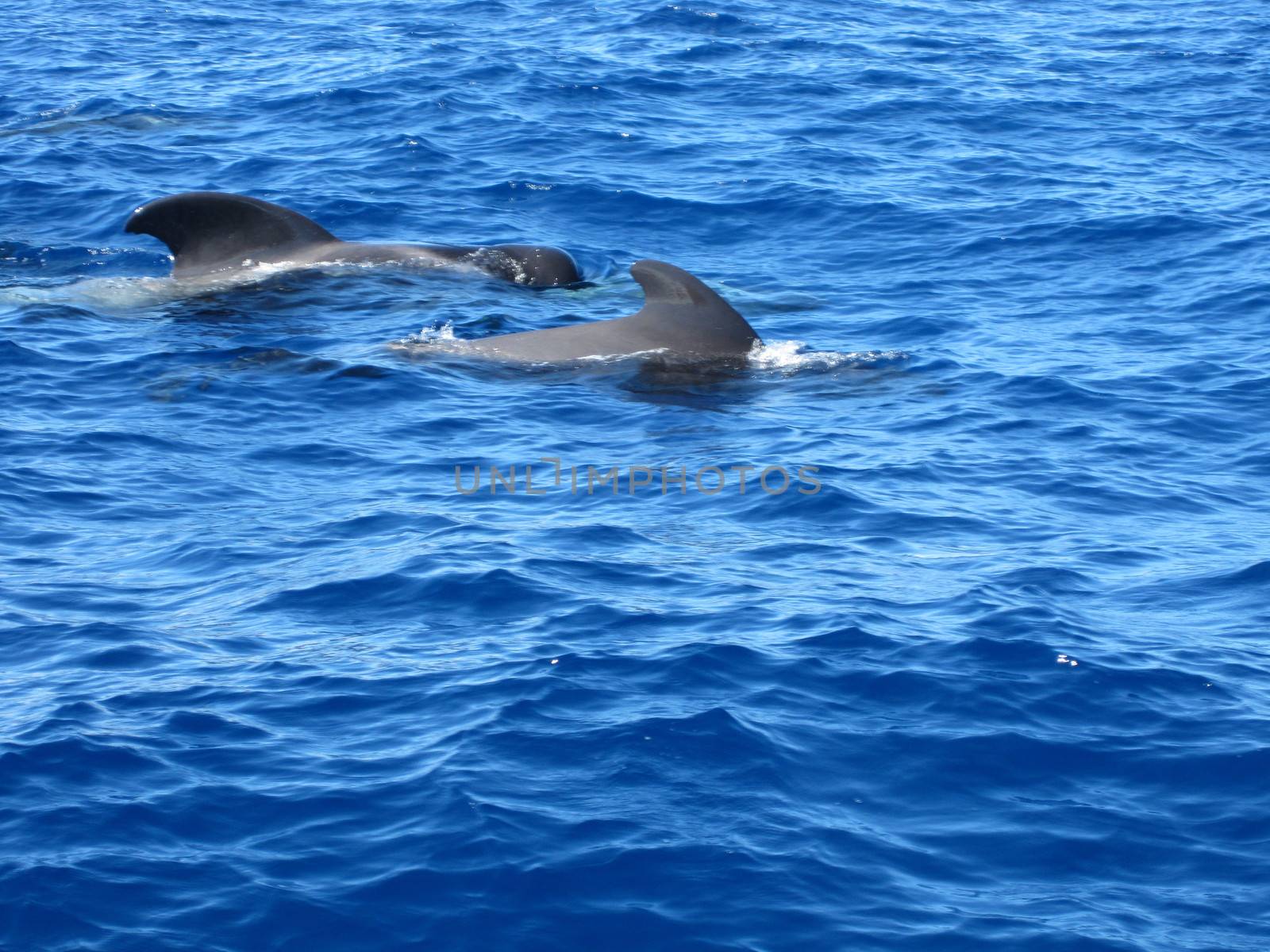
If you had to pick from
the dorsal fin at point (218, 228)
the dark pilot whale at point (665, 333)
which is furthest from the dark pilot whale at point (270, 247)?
the dark pilot whale at point (665, 333)

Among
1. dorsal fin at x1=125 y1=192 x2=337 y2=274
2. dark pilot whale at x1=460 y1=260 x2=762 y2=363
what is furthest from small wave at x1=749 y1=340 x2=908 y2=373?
dorsal fin at x1=125 y1=192 x2=337 y2=274

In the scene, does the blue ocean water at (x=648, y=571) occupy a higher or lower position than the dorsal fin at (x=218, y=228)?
lower

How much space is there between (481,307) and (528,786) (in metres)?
9.96

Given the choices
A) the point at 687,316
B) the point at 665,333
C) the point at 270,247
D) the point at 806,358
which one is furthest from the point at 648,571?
the point at 270,247

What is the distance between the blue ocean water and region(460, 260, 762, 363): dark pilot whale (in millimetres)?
416

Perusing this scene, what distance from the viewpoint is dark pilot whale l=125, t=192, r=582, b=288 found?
18.1 metres

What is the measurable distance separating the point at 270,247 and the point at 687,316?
221 inches

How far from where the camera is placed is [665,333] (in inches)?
631

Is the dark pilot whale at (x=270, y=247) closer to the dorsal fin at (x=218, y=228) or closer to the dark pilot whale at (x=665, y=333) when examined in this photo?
the dorsal fin at (x=218, y=228)

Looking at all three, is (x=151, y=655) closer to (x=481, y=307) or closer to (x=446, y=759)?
(x=446, y=759)

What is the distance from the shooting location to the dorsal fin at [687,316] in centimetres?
1597

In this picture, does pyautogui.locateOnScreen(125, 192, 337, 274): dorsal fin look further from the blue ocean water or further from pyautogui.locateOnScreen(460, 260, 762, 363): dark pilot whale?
pyautogui.locateOnScreen(460, 260, 762, 363): dark pilot whale

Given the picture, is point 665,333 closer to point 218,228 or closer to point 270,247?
point 270,247

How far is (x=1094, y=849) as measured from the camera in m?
8.29
